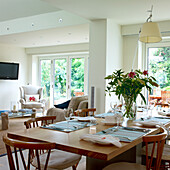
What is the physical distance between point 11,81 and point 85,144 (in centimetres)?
812

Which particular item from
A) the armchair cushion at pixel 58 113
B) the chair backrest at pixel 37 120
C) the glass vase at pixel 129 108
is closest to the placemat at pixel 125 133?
the glass vase at pixel 129 108

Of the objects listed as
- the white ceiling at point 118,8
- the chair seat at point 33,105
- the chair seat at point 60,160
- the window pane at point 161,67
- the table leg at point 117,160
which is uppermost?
the white ceiling at point 118,8

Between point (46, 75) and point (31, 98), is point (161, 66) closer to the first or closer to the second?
point (31, 98)

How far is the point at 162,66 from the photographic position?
580 cm

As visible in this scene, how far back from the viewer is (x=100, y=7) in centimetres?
425

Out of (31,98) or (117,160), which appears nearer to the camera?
(117,160)

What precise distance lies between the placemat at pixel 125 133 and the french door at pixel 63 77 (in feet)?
21.4

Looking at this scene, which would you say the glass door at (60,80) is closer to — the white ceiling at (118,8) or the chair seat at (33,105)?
the chair seat at (33,105)

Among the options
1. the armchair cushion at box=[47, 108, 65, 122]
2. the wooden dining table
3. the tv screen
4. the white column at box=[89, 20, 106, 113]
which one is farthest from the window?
the tv screen

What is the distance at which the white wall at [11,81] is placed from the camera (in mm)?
9016

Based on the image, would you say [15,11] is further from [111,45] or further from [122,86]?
[122,86]

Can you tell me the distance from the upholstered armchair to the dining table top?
597 centimetres

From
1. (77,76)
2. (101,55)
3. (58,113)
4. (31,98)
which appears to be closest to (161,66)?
(101,55)

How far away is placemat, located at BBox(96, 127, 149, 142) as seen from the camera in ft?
6.12
